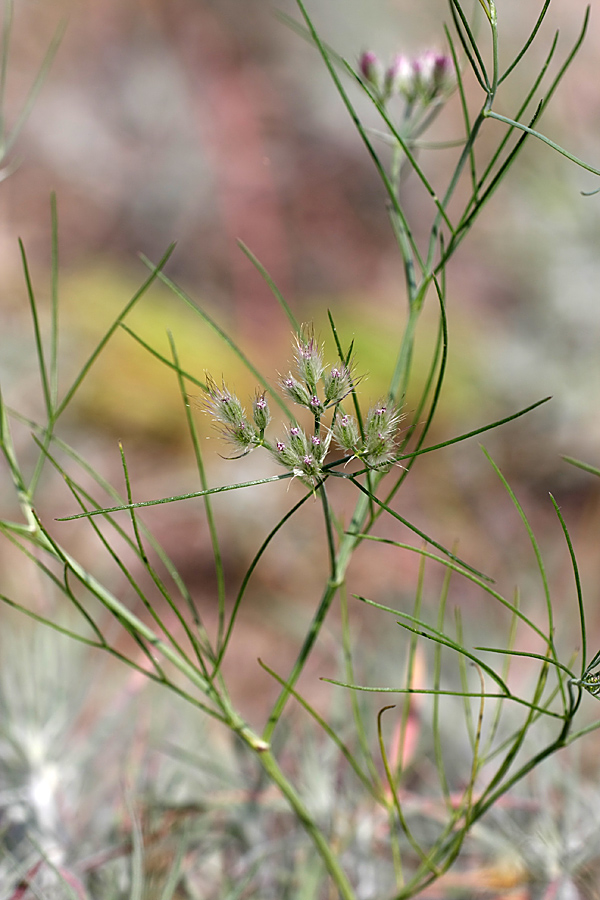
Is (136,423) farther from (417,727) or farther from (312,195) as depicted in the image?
(417,727)

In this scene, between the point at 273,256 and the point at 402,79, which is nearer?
the point at 402,79

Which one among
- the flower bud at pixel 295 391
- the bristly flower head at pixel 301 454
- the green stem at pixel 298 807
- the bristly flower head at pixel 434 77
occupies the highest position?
the bristly flower head at pixel 434 77

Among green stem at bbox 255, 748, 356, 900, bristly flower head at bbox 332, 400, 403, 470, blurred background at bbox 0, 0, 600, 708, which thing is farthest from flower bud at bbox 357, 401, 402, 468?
blurred background at bbox 0, 0, 600, 708

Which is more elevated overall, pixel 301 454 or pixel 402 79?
pixel 402 79

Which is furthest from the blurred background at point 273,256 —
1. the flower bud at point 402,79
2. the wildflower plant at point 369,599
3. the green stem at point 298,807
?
the flower bud at point 402,79

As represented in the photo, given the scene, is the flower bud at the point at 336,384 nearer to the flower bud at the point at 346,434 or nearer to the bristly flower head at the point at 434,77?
the flower bud at the point at 346,434

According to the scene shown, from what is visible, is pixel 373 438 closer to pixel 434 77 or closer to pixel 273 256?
pixel 434 77

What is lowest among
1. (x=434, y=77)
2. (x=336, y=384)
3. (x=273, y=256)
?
(x=336, y=384)

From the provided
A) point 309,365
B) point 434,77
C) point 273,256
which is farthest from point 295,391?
point 273,256

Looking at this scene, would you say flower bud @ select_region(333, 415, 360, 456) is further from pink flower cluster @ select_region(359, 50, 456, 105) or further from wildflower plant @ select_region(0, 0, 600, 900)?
pink flower cluster @ select_region(359, 50, 456, 105)
